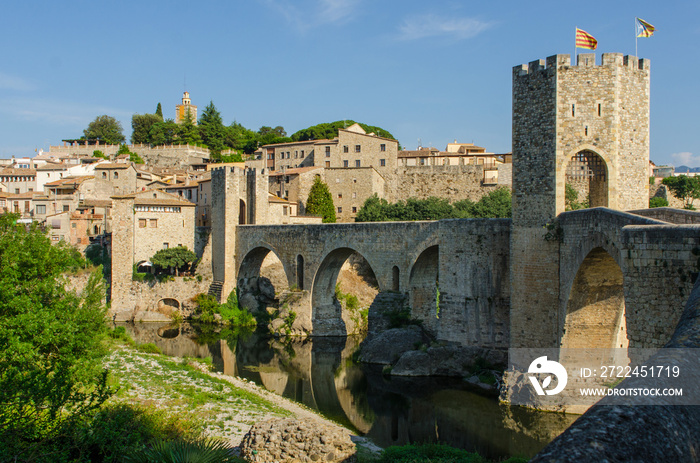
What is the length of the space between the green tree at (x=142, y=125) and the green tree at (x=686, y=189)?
6603 cm

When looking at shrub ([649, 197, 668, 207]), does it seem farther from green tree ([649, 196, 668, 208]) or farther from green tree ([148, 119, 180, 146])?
green tree ([148, 119, 180, 146])

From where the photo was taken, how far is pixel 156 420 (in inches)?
541

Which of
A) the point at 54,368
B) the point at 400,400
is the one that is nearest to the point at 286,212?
the point at 400,400

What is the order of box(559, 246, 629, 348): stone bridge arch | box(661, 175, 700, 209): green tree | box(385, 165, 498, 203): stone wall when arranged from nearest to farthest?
box(559, 246, 629, 348): stone bridge arch → box(385, 165, 498, 203): stone wall → box(661, 175, 700, 209): green tree

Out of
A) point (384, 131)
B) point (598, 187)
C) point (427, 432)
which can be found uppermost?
point (384, 131)

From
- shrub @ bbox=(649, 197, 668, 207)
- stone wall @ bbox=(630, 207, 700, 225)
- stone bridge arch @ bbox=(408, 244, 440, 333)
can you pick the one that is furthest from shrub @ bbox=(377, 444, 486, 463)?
shrub @ bbox=(649, 197, 668, 207)

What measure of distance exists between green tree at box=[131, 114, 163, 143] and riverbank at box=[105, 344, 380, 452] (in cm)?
6545

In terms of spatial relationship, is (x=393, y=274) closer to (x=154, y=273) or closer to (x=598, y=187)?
(x=598, y=187)

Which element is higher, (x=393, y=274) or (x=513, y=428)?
(x=393, y=274)

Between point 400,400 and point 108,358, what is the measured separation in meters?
11.2

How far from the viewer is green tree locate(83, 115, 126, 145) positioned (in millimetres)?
84250

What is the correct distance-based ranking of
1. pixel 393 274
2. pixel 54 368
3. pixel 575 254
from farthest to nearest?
pixel 393 274
pixel 575 254
pixel 54 368

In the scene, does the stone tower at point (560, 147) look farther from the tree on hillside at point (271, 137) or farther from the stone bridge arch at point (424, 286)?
the tree on hillside at point (271, 137)

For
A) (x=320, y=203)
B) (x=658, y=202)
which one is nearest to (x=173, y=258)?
(x=320, y=203)
